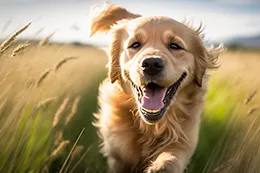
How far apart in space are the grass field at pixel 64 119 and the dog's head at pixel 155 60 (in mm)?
420

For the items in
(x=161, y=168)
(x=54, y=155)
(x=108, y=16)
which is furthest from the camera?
(x=108, y=16)

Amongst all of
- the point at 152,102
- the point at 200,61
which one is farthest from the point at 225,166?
the point at 200,61

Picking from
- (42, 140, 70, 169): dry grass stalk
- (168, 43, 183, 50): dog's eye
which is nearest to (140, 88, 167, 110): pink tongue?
(168, 43, 183, 50): dog's eye

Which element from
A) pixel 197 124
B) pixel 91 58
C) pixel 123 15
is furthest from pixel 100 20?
pixel 91 58

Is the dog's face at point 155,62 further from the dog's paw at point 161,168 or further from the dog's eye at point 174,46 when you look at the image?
the dog's paw at point 161,168

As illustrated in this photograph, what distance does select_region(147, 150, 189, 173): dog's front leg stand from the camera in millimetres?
3992

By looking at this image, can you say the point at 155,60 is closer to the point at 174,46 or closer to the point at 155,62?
the point at 155,62

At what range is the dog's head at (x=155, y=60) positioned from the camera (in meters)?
4.11

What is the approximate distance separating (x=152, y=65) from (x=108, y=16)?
154cm

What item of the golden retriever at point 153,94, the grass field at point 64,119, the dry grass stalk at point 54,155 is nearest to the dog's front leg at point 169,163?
the golden retriever at point 153,94

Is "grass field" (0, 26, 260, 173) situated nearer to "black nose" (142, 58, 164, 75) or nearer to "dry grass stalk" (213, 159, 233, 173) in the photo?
"dry grass stalk" (213, 159, 233, 173)

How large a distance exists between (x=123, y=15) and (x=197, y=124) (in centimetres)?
129

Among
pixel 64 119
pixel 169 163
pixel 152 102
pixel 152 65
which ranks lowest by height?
pixel 64 119

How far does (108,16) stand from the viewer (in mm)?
5438
